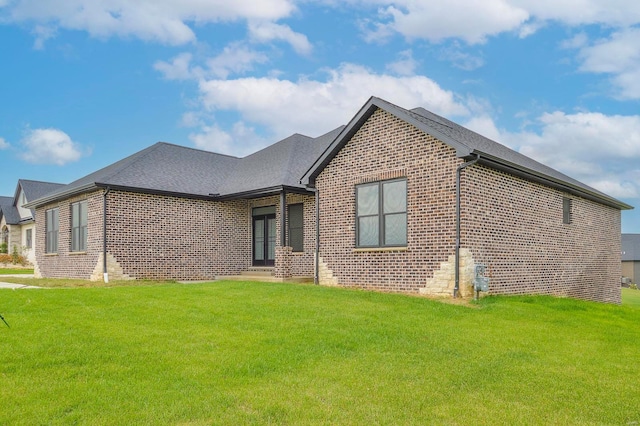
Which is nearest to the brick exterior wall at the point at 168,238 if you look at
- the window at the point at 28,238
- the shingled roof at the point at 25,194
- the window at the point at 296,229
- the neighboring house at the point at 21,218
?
the window at the point at 296,229

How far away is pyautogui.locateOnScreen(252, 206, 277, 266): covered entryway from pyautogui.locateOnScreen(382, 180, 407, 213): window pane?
640cm

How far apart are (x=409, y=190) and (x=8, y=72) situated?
47.7 feet

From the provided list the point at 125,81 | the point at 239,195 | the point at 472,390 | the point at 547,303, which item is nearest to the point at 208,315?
the point at 472,390

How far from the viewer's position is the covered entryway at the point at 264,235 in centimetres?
1998

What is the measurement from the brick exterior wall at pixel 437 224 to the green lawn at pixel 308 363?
201cm

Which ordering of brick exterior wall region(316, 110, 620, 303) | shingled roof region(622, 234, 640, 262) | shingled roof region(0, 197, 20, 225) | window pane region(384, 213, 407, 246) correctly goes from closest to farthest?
brick exterior wall region(316, 110, 620, 303), window pane region(384, 213, 407, 246), shingled roof region(0, 197, 20, 225), shingled roof region(622, 234, 640, 262)

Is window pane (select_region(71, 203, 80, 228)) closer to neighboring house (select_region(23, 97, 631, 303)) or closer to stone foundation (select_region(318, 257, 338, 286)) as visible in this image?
neighboring house (select_region(23, 97, 631, 303))

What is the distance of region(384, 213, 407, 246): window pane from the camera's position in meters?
13.8

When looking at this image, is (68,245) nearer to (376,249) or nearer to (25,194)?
(376,249)

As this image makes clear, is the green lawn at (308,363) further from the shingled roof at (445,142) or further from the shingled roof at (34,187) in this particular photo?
the shingled roof at (34,187)

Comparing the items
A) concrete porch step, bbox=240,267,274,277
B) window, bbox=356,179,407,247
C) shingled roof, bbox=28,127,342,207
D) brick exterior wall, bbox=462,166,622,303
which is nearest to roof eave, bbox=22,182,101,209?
shingled roof, bbox=28,127,342,207

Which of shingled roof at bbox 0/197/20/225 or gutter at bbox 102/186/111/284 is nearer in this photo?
gutter at bbox 102/186/111/284

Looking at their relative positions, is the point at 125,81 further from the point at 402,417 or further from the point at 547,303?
the point at 402,417

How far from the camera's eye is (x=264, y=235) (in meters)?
20.3
